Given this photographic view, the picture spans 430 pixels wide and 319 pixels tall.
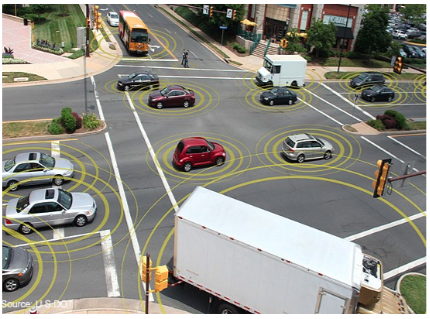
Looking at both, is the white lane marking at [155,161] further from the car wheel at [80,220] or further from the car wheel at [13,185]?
the car wheel at [13,185]

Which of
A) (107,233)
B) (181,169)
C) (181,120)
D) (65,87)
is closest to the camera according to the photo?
(107,233)

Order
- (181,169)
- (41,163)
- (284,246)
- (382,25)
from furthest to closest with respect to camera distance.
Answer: (382,25)
(181,169)
(41,163)
(284,246)

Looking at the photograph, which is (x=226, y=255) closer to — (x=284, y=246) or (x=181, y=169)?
(x=284, y=246)

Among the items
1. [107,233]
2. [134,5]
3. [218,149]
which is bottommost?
[107,233]

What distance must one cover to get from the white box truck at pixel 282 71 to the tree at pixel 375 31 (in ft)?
57.2

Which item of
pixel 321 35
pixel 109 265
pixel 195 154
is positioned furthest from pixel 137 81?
pixel 321 35

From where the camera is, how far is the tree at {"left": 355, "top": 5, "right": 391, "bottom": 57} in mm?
57906

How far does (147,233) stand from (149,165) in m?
7.30

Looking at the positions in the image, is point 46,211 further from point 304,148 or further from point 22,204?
point 304,148

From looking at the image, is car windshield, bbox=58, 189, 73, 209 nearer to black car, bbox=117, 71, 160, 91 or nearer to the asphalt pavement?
black car, bbox=117, 71, 160, 91

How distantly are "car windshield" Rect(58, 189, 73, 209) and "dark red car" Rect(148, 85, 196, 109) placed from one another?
644 inches

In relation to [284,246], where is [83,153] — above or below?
below

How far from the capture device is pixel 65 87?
134ft

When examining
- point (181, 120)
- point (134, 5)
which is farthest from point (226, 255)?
point (134, 5)
